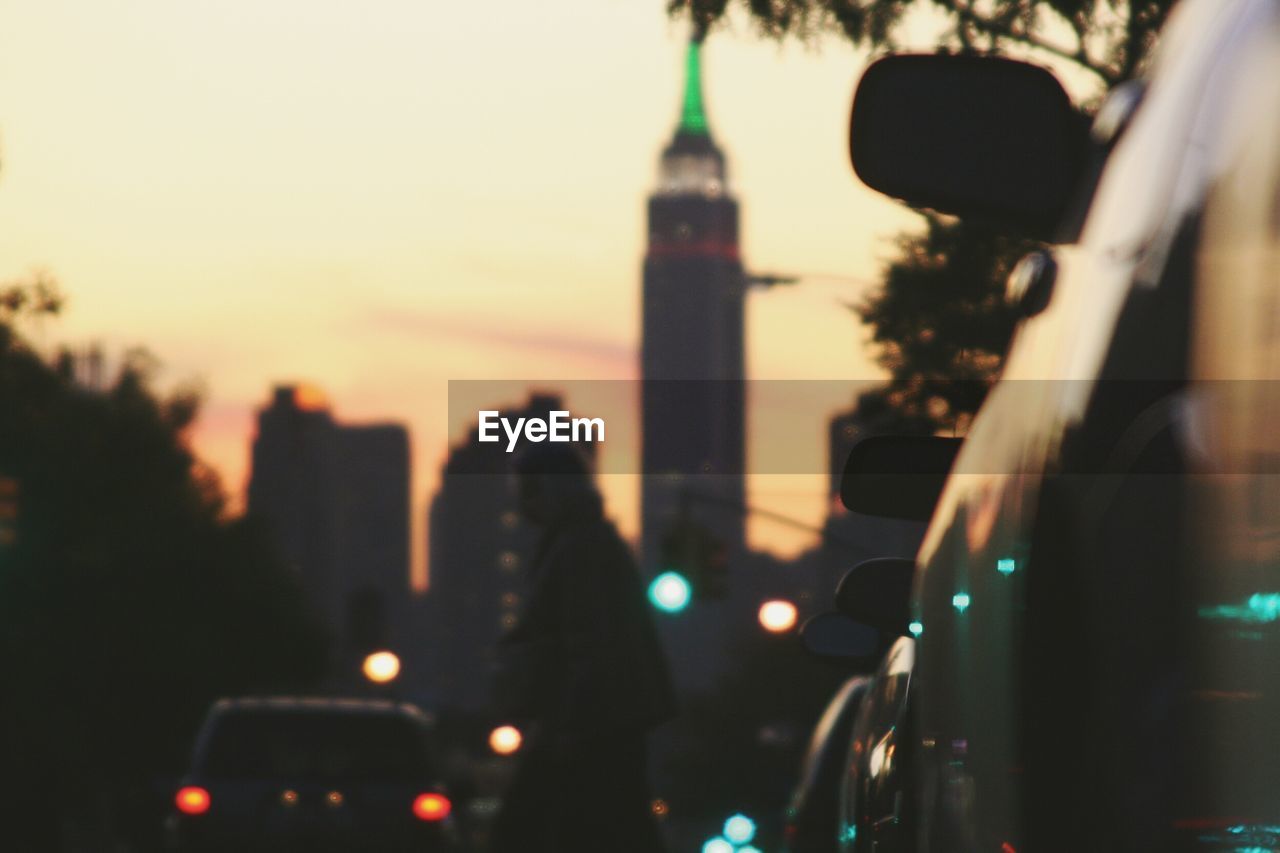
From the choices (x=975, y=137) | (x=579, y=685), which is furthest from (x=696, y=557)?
(x=975, y=137)

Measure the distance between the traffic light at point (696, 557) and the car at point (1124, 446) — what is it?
27.9 meters

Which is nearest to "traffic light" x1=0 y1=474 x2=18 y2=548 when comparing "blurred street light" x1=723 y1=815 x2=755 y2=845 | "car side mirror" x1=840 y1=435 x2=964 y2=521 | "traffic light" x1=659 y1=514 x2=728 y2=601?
"traffic light" x1=659 y1=514 x2=728 y2=601

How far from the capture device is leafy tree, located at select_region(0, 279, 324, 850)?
61.9m

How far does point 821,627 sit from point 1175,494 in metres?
5.41

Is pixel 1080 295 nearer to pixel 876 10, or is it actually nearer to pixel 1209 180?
pixel 1209 180

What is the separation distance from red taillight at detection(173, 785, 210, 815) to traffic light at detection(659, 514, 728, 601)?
16.7 m

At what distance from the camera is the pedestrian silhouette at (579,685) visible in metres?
7.39

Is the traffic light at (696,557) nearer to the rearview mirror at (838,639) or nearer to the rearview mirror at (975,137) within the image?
the rearview mirror at (838,639)

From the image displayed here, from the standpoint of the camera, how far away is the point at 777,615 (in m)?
18.7

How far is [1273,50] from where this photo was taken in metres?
2.15

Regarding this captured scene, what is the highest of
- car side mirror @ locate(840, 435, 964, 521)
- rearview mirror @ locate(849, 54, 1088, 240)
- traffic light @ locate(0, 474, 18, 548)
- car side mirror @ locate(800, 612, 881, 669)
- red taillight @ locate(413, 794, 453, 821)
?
traffic light @ locate(0, 474, 18, 548)

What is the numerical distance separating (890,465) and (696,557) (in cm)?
2746

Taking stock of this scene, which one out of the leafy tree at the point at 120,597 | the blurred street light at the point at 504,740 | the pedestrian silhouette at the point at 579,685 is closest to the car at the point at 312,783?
the blurred street light at the point at 504,740

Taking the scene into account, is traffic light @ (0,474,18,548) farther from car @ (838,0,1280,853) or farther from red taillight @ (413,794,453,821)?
car @ (838,0,1280,853)
